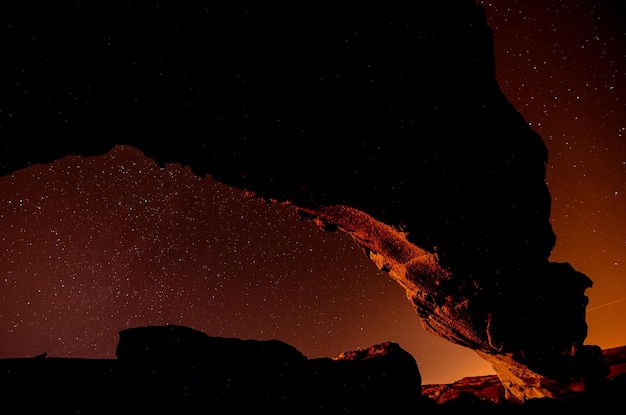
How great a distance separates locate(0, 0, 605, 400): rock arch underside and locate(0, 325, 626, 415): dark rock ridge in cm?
326

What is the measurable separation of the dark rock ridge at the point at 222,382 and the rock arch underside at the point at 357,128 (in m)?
3.26

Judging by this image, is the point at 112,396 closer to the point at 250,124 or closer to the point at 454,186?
the point at 250,124

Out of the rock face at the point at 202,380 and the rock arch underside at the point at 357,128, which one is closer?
the rock face at the point at 202,380

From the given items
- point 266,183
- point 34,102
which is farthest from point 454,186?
point 34,102

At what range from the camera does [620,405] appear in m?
4.22

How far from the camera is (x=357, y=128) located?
582 cm

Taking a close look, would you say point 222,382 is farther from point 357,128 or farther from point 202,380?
point 357,128

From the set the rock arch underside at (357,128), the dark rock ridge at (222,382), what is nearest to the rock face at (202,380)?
the dark rock ridge at (222,382)

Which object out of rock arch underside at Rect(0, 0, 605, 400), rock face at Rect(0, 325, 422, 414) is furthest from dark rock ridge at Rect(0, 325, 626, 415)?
rock arch underside at Rect(0, 0, 605, 400)

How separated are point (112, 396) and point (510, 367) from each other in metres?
11.0

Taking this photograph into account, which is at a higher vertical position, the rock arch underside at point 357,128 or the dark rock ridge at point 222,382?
the rock arch underside at point 357,128

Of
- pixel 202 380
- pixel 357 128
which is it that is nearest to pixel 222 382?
pixel 202 380

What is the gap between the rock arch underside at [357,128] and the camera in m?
4.16

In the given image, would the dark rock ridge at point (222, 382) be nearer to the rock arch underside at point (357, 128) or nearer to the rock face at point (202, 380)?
the rock face at point (202, 380)
